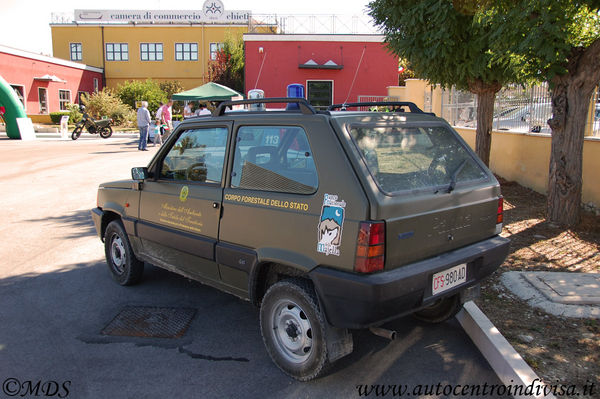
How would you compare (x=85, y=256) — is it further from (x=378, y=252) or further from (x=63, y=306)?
(x=378, y=252)

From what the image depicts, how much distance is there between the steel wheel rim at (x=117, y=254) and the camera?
16.5 ft

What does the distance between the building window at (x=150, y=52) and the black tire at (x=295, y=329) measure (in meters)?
46.1

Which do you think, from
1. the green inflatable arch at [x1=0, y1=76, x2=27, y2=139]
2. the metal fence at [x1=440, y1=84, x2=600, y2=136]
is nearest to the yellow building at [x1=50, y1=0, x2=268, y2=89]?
the green inflatable arch at [x1=0, y1=76, x2=27, y2=139]

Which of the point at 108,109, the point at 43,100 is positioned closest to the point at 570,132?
the point at 108,109

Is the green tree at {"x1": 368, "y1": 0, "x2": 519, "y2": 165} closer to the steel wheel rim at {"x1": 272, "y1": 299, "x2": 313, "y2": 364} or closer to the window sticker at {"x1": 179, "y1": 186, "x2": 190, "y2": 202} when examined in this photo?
the window sticker at {"x1": 179, "y1": 186, "x2": 190, "y2": 202}

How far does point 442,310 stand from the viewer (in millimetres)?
3959

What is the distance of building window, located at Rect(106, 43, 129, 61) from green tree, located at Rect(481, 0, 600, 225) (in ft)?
146

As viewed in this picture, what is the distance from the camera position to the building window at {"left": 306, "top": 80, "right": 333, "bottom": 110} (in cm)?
2905

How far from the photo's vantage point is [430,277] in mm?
3084

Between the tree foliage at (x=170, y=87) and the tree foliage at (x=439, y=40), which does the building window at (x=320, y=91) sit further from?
the tree foliage at (x=439, y=40)

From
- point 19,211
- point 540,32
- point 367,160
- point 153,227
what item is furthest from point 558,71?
point 19,211

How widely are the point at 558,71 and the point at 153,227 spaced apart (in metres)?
5.22

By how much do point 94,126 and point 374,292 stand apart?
26.6 m

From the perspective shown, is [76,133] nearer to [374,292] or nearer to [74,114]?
[74,114]
